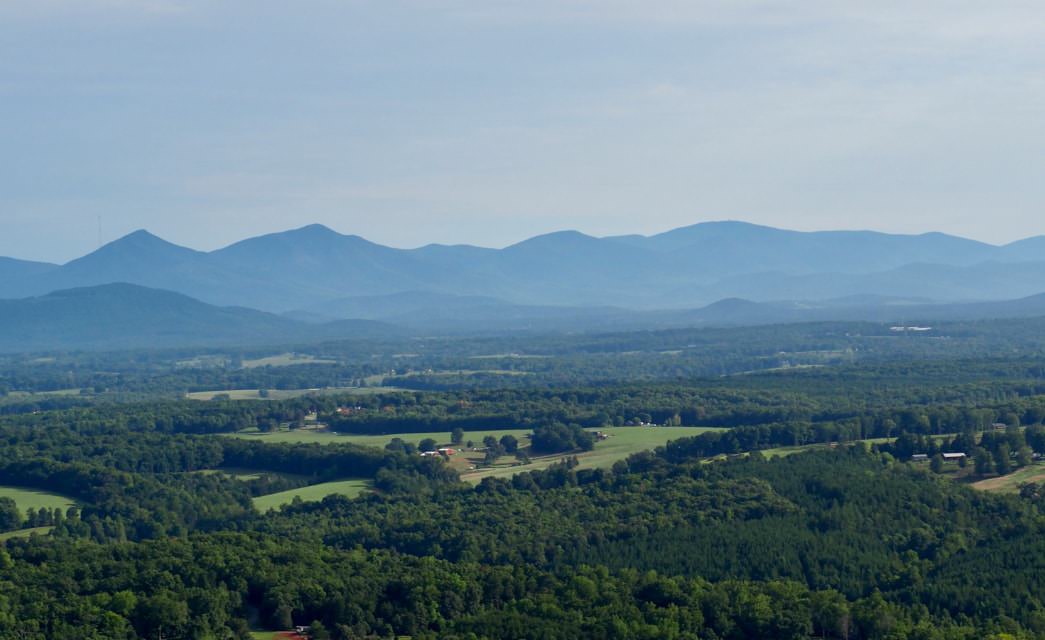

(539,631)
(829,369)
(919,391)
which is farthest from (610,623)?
(829,369)

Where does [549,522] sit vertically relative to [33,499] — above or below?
below

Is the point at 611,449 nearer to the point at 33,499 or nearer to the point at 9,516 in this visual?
the point at 33,499

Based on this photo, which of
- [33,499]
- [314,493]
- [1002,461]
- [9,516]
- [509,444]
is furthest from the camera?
[509,444]

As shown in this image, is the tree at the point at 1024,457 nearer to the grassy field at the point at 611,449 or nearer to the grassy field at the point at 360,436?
the grassy field at the point at 611,449

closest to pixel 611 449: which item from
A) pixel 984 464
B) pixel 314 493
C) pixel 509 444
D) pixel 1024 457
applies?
pixel 509 444

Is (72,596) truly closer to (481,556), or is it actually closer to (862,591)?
(481,556)

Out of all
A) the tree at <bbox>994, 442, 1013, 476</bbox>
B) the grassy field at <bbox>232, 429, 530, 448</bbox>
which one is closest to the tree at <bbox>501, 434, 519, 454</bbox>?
the grassy field at <bbox>232, 429, 530, 448</bbox>

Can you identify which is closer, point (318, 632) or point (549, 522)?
point (318, 632)

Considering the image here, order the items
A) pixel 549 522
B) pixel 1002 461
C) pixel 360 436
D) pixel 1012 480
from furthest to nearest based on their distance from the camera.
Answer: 1. pixel 360 436
2. pixel 1002 461
3. pixel 1012 480
4. pixel 549 522
